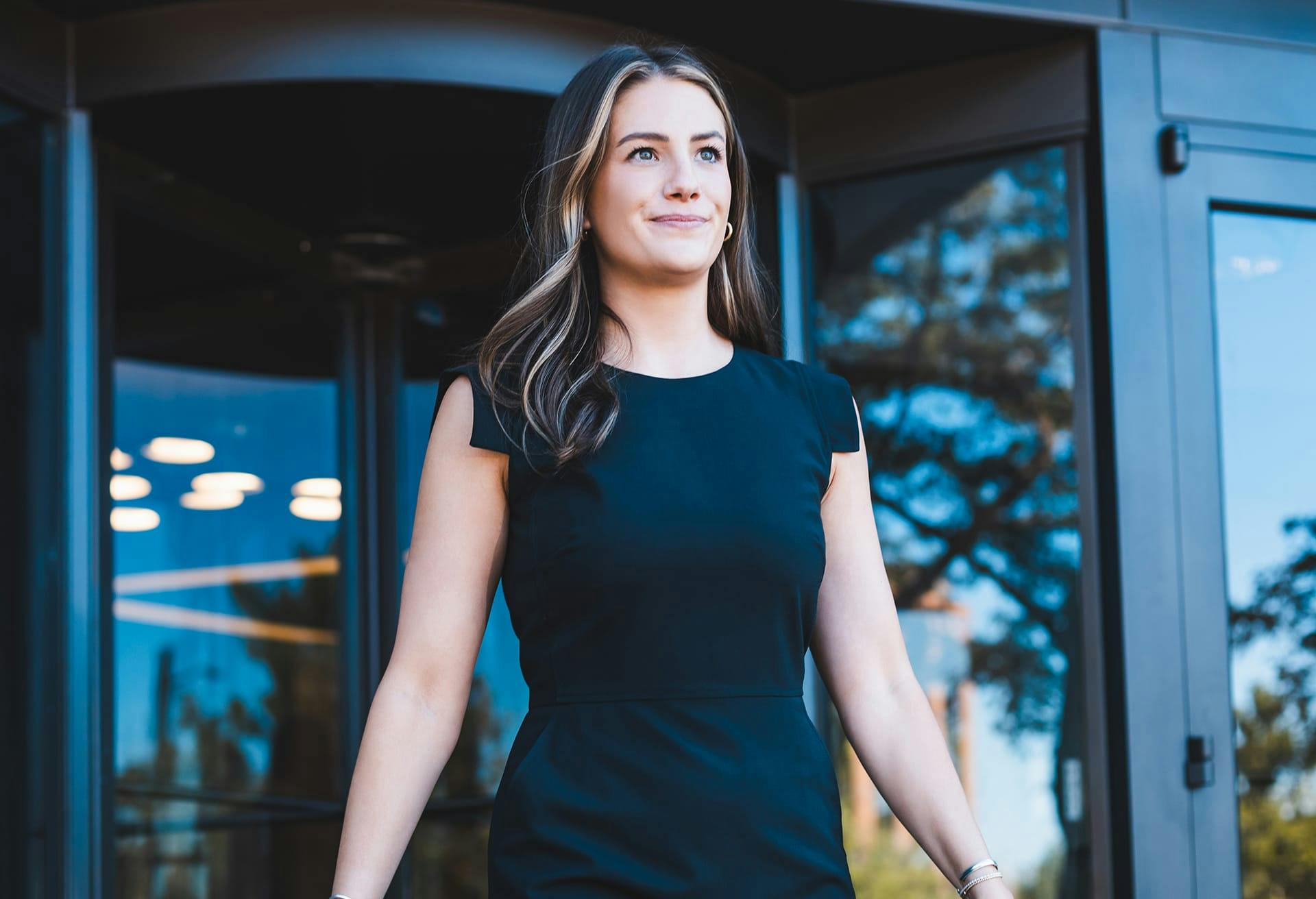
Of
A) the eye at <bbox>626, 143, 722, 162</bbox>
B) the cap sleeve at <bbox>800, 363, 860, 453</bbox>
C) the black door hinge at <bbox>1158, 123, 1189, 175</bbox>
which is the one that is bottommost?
the cap sleeve at <bbox>800, 363, 860, 453</bbox>

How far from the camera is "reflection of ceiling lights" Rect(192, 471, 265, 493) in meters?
4.34

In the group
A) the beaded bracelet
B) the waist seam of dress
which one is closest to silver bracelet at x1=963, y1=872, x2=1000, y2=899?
the beaded bracelet

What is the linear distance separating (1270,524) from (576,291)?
2242mm

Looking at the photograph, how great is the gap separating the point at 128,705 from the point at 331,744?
599mm

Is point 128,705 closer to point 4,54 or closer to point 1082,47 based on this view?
point 4,54

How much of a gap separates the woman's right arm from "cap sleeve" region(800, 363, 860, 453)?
393 mm

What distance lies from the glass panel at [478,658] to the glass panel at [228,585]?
22 cm

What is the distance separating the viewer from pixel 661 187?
172 cm

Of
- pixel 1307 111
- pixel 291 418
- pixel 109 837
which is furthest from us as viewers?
pixel 291 418

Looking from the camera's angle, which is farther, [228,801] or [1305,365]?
[228,801]

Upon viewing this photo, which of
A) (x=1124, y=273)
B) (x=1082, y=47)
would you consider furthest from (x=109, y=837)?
(x=1082, y=47)

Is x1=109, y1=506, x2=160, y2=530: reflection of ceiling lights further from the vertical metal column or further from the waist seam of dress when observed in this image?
the waist seam of dress


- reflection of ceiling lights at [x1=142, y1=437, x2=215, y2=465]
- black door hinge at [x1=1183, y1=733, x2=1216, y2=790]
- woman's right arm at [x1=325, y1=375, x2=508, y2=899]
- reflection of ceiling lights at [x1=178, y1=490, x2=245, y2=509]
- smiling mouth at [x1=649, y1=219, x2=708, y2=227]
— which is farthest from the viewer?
reflection of ceiling lights at [x1=178, y1=490, x2=245, y2=509]

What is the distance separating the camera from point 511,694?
4.43 m
